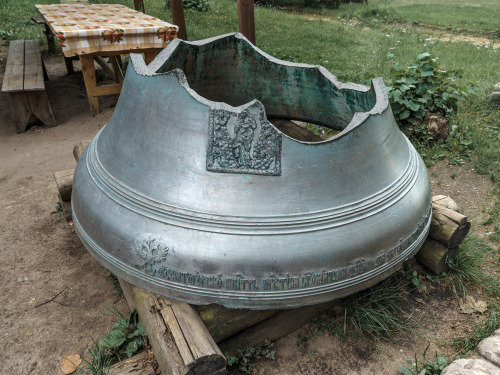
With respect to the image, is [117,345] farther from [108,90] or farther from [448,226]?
[108,90]

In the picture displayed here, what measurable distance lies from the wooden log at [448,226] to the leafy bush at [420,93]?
170cm

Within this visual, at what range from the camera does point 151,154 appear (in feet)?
5.40

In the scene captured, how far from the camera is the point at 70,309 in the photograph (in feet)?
6.89

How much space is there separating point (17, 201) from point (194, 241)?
2.18m

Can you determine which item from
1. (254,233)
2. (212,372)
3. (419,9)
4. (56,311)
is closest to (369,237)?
(254,233)

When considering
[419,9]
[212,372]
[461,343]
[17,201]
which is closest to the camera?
[212,372]

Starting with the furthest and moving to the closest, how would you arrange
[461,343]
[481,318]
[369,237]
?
1. [481,318]
2. [461,343]
3. [369,237]

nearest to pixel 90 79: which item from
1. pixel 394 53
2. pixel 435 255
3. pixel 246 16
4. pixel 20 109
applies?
pixel 20 109

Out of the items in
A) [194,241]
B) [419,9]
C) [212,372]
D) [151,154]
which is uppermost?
[151,154]

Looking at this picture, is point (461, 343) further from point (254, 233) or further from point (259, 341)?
point (254, 233)

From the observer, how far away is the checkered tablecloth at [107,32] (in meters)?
4.18

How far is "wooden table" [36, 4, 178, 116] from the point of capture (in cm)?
420

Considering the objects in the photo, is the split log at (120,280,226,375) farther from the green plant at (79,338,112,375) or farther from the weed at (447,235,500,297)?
the weed at (447,235,500,297)

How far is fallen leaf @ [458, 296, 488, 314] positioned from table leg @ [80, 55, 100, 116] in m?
4.25
